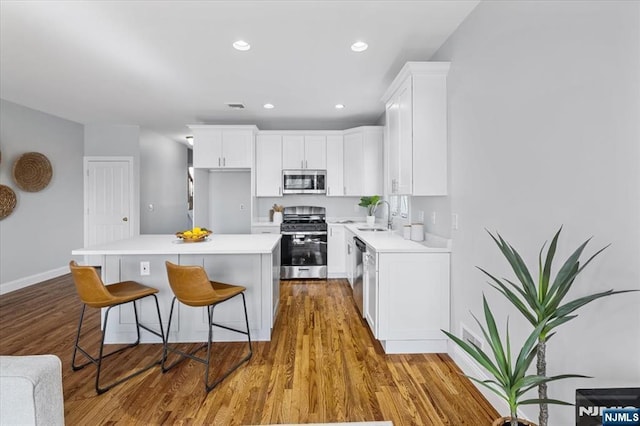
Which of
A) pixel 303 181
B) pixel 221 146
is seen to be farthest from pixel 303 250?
pixel 221 146

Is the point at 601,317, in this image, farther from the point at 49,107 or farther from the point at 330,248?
the point at 49,107

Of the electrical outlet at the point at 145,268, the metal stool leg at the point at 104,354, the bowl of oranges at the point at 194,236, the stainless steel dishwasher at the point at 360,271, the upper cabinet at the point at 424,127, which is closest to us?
the metal stool leg at the point at 104,354

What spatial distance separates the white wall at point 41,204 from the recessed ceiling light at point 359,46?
4.82 metres

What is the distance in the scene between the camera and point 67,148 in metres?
5.39

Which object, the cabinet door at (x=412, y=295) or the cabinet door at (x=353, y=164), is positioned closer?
the cabinet door at (x=412, y=295)

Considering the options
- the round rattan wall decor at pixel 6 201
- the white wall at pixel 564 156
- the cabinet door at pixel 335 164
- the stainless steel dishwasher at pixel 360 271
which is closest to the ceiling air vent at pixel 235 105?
the cabinet door at pixel 335 164

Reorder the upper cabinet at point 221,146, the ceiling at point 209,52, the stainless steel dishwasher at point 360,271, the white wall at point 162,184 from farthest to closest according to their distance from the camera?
the white wall at point 162,184, the upper cabinet at point 221,146, the stainless steel dishwasher at point 360,271, the ceiling at point 209,52

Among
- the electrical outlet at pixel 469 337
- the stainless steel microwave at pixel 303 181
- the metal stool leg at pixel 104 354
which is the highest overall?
the stainless steel microwave at pixel 303 181

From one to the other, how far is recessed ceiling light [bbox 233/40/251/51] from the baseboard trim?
15.0 feet

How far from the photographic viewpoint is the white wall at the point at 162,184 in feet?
20.2

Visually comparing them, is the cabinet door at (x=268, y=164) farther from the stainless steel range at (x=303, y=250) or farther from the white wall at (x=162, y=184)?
the white wall at (x=162, y=184)

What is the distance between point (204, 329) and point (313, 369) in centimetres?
109

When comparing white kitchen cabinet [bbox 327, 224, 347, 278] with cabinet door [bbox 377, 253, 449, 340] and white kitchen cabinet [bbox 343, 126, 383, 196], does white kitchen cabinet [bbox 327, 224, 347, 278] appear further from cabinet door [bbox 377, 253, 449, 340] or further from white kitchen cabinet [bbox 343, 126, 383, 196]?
cabinet door [bbox 377, 253, 449, 340]

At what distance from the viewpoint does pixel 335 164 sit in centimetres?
530
